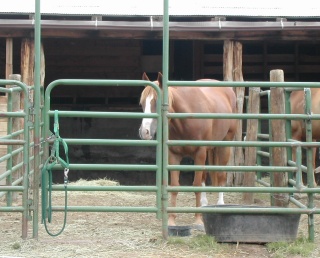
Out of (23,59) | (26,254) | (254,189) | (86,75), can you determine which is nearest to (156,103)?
(254,189)

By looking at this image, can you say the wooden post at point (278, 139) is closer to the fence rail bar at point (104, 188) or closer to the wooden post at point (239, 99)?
the fence rail bar at point (104, 188)

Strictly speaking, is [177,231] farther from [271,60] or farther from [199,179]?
[271,60]

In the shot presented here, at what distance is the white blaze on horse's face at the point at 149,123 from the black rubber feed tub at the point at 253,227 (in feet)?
3.42

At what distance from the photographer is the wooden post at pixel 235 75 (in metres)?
11.6

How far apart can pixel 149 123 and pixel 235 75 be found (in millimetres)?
5088

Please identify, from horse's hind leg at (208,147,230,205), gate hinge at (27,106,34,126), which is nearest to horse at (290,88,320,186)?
horse's hind leg at (208,147,230,205)

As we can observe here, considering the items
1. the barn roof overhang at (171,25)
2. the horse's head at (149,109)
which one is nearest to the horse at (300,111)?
the barn roof overhang at (171,25)

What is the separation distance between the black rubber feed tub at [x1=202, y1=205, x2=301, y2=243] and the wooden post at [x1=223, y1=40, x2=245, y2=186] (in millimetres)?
5028

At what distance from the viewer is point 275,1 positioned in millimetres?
13422

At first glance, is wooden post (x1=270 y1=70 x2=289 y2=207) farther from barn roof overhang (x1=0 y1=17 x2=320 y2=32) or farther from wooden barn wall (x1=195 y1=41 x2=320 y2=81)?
wooden barn wall (x1=195 y1=41 x2=320 y2=81)

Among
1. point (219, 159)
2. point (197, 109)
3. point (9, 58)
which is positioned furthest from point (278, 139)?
point (9, 58)

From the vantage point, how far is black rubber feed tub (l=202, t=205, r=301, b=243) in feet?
21.5

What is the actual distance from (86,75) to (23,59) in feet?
11.3

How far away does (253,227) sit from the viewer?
6.57 m
